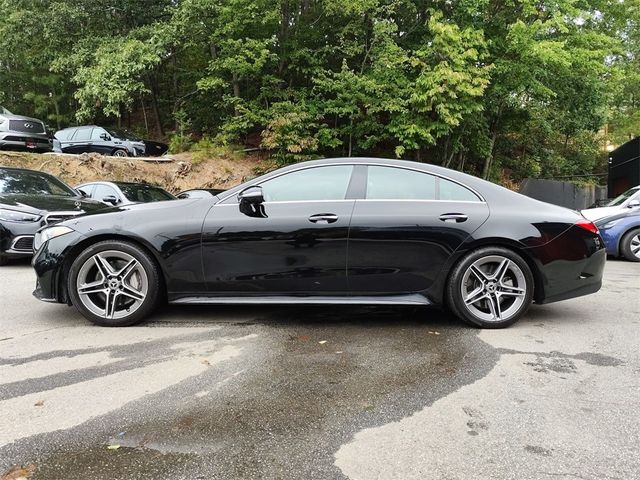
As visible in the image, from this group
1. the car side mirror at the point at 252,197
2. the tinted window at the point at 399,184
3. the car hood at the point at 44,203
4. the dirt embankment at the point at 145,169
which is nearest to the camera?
the car side mirror at the point at 252,197

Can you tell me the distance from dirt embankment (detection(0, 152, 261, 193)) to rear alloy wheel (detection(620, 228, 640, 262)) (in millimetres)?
12622

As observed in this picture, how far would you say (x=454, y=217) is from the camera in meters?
4.36

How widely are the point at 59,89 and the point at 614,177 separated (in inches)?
1078

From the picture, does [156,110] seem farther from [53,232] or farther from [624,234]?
[53,232]

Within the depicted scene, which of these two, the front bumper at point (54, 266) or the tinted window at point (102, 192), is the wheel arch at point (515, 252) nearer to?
the front bumper at point (54, 266)

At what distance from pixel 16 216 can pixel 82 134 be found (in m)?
12.0

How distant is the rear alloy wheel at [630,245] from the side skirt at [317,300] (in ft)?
23.3

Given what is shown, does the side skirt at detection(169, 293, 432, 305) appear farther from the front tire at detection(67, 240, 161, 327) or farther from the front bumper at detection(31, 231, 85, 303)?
Result: the front bumper at detection(31, 231, 85, 303)

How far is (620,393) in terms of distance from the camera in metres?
3.08

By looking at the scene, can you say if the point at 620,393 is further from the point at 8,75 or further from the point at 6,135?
the point at 8,75

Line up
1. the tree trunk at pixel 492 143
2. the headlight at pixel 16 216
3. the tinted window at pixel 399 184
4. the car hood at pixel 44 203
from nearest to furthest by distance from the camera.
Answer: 1. the tinted window at pixel 399 184
2. the headlight at pixel 16 216
3. the car hood at pixel 44 203
4. the tree trunk at pixel 492 143

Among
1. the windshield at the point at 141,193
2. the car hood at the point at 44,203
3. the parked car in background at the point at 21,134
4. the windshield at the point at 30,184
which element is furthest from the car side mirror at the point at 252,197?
the parked car in background at the point at 21,134

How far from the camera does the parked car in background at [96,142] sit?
18.2m

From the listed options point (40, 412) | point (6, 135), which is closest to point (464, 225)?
point (40, 412)
